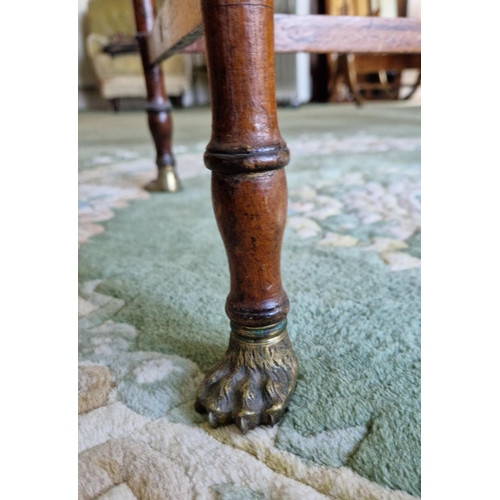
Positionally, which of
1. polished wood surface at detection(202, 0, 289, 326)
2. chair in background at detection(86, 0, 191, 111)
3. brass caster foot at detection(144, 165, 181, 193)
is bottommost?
brass caster foot at detection(144, 165, 181, 193)

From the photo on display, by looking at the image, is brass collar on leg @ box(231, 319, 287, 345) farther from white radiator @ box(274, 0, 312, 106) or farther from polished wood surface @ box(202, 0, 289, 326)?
white radiator @ box(274, 0, 312, 106)

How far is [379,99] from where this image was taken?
11.8ft

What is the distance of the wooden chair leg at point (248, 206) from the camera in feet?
0.91

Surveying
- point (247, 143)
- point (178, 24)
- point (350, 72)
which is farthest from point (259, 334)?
point (350, 72)

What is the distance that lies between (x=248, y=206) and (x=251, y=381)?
0.42 feet

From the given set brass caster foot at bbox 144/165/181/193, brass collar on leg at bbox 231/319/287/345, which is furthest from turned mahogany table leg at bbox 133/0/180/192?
brass collar on leg at bbox 231/319/287/345

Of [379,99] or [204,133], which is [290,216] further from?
[379,99]

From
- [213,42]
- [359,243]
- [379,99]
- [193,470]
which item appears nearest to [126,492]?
[193,470]

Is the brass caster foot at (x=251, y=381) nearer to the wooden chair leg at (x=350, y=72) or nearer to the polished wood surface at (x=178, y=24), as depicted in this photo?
the polished wood surface at (x=178, y=24)

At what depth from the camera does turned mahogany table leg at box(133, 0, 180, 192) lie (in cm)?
98

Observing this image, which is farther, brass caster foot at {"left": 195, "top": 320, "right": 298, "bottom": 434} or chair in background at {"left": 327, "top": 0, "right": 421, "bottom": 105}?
chair in background at {"left": 327, "top": 0, "right": 421, "bottom": 105}

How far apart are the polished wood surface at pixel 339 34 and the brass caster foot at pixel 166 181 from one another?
330 millimetres

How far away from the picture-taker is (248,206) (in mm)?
296
